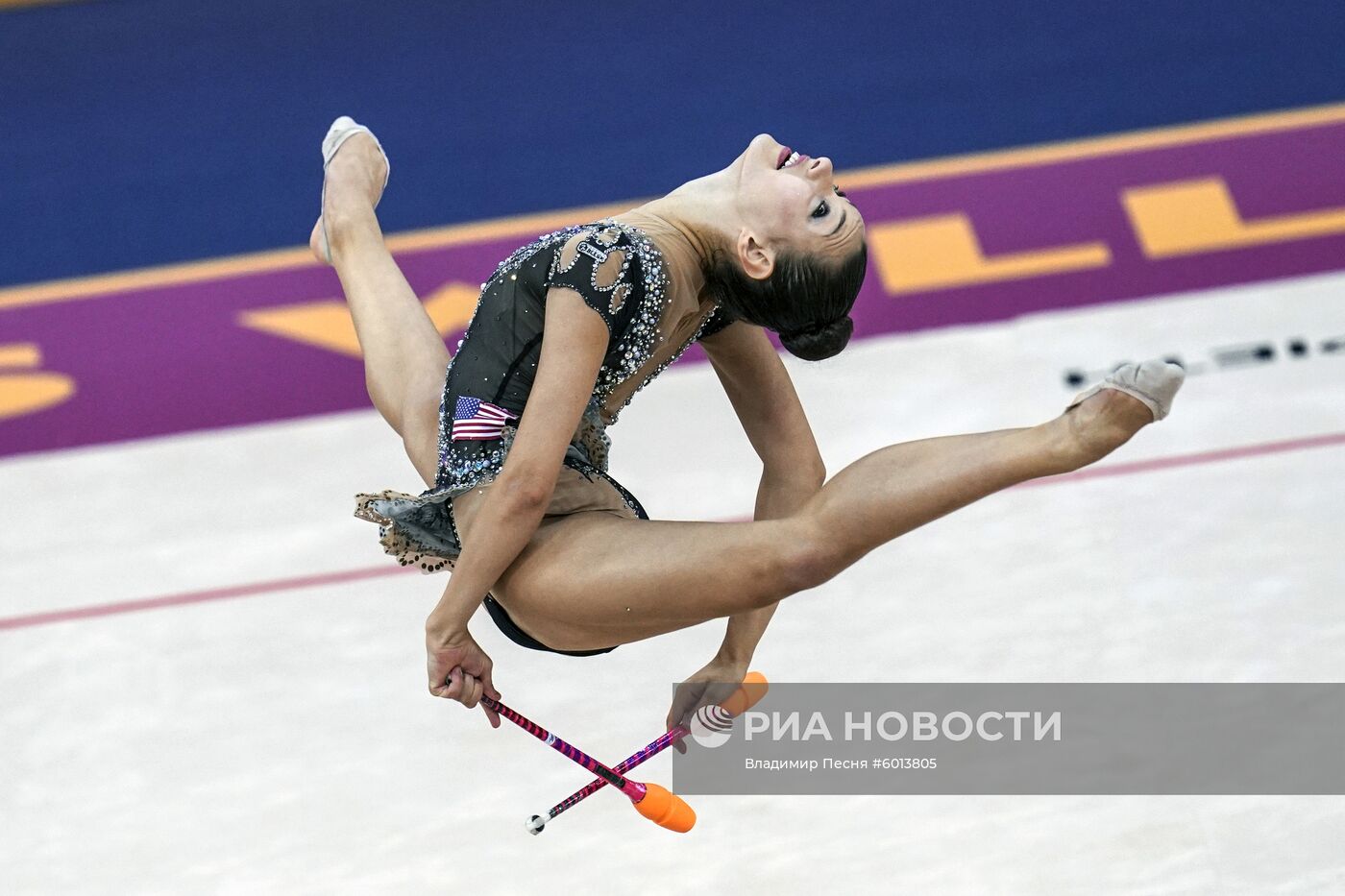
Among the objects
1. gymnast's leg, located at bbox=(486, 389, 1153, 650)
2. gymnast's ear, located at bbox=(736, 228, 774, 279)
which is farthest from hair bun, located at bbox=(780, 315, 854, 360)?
gymnast's leg, located at bbox=(486, 389, 1153, 650)

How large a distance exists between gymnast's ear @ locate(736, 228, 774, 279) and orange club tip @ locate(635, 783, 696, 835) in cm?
83

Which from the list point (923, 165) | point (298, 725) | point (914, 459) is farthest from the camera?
point (923, 165)

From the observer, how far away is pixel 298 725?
3.53 m

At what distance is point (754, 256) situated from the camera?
240 cm

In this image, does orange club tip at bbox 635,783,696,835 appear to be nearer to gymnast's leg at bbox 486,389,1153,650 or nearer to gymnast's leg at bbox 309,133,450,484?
gymnast's leg at bbox 486,389,1153,650

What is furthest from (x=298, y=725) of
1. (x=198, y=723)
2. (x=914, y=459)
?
(x=914, y=459)

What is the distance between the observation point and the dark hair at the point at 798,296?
239 cm

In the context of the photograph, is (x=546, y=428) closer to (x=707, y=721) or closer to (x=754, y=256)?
(x=754, y=256)

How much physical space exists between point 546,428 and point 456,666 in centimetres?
41

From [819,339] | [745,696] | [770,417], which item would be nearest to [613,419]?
[770,417]

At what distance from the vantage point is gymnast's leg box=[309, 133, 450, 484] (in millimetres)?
2716

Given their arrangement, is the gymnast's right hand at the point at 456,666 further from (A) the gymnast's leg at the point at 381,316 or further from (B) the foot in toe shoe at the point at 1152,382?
(B) the foot in toe shoe at the point at 1152,382

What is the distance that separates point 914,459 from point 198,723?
1.95 m

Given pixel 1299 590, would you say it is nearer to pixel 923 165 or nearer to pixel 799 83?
pixel 923 165
